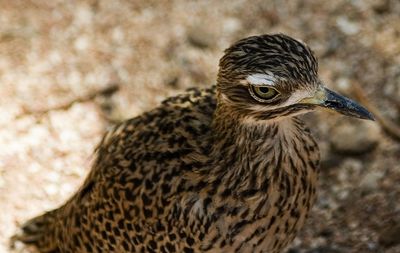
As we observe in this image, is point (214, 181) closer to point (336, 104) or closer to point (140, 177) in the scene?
point (140, 177)

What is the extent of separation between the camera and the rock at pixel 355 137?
5.18 meters

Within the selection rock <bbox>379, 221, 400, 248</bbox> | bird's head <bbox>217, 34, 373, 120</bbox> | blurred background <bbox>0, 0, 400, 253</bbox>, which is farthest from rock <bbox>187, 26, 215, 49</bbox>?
bird's head <bbox>217, 34, 373, 120</bbox>

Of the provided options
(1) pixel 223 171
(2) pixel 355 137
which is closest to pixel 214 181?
(1) pixel 223 171

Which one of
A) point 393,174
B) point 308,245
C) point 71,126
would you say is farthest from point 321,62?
point 71,126

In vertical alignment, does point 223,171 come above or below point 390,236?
above

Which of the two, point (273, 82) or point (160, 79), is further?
point (160, 79)

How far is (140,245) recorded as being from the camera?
13.5ft

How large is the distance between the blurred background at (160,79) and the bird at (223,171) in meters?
0.95

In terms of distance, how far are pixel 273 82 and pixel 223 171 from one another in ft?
1.96

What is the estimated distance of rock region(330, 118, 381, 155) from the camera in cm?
518

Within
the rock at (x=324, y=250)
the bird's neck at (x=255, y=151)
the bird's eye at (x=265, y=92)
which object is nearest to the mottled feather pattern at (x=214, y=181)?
the bird's neck at (x=255, y=151)

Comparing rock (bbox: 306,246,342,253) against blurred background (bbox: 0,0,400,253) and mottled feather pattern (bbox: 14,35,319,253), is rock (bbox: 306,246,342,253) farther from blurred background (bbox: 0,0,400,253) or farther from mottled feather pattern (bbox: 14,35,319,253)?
mottled feather pattern (bbox: 14,35,319,253)

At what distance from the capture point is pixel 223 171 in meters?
3.97

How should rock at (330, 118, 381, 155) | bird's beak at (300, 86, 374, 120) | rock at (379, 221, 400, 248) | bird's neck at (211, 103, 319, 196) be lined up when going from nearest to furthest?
1. bird's beak at (300, 86, 374, 120)
2. bird's neck at (211, 103, 319, 196)
3. rock at (379, 221, 400, 248)
4. rock at (330, 118, 381, 155)
